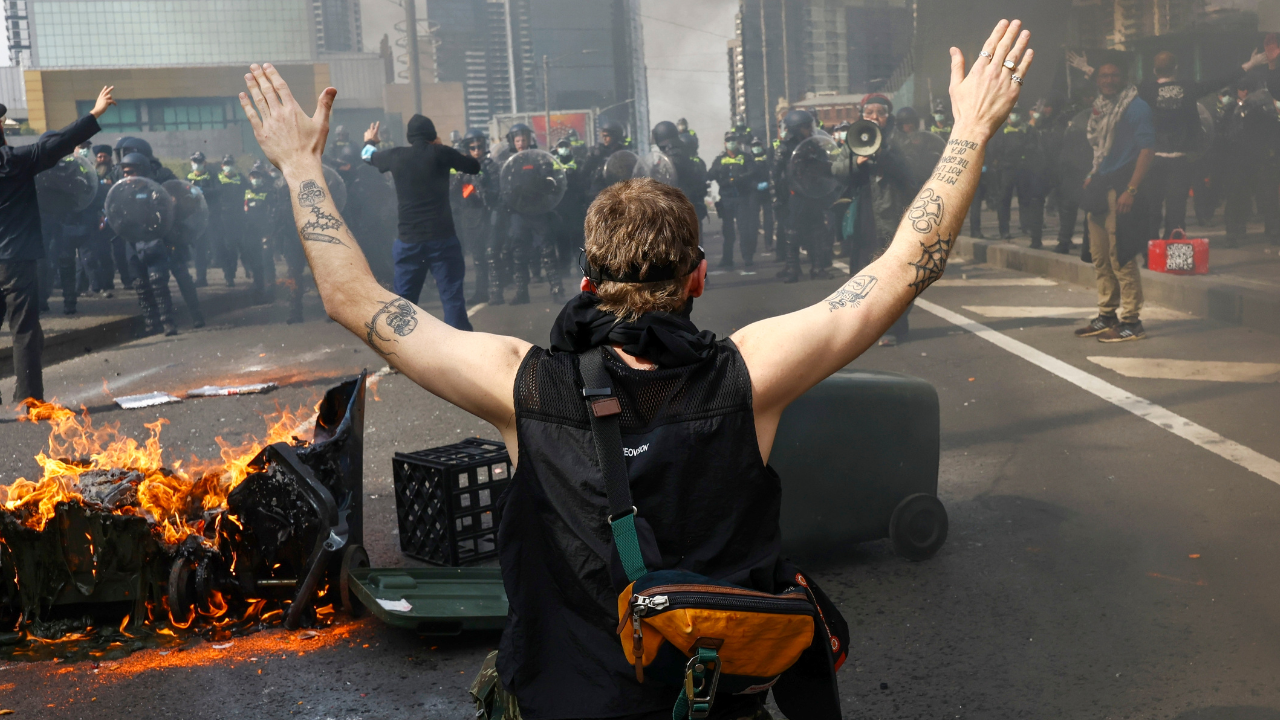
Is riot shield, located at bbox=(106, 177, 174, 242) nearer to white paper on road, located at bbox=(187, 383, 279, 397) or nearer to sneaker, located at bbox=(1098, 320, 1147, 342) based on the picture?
white paper on road, located at bbox=(187, 383, 279, 397)

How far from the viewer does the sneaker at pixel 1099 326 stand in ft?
28.4

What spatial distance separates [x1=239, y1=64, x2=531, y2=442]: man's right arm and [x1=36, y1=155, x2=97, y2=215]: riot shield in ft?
41.3

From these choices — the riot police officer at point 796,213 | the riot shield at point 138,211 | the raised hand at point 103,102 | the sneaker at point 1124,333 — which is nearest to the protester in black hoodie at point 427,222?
the raised hand at point 103,102

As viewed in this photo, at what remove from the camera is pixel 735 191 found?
52.1 ft

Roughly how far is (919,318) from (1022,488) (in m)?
5.60

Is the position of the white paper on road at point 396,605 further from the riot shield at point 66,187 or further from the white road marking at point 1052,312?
the riot shield at point 66,187

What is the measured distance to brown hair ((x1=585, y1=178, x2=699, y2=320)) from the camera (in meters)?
1.64

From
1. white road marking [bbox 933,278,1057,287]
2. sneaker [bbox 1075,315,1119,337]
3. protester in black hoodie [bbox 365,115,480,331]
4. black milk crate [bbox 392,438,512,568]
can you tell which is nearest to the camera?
black milk crate [bbox 392,438,512,568]

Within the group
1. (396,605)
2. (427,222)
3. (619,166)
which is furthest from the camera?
(619,166)

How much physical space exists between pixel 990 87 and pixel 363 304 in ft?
3.67

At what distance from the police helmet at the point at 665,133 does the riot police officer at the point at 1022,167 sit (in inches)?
173

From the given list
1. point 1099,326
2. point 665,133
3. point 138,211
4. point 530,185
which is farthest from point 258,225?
point 1099,326

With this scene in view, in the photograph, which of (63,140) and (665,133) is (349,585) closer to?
(63,140)

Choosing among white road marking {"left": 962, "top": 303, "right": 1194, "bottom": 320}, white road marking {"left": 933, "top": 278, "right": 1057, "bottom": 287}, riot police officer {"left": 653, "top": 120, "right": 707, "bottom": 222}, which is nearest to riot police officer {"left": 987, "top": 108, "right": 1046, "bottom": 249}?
white road marking {"left": 933, "top": 278, "right": 1057, "bottom": 287}
